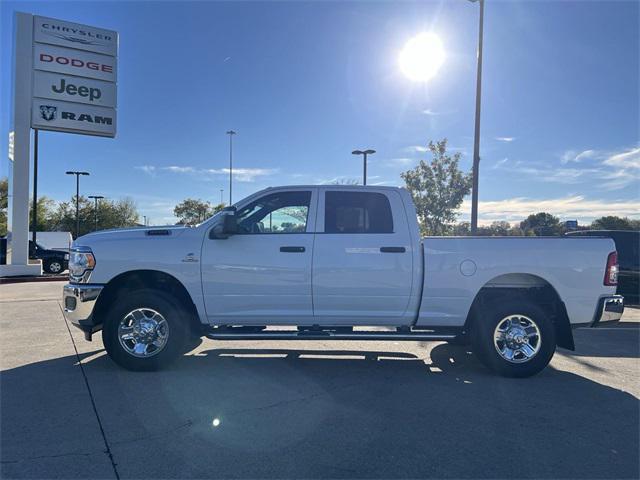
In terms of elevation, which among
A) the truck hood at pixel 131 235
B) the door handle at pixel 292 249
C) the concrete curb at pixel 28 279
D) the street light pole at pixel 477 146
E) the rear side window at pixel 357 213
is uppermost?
the street light pole at pixel 477 146

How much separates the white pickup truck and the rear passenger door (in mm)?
11

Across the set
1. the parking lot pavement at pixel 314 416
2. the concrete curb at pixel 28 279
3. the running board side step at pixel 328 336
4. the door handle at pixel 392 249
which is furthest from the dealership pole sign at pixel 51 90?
the door handle at pixel 392 249

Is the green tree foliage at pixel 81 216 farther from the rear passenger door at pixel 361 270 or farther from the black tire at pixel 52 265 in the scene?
the rear passenger door at pixel 361 270

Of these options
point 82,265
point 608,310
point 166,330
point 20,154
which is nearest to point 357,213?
point 166,330

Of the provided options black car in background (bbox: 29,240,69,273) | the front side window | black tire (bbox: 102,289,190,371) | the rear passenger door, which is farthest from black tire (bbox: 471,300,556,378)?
black car in background (bbox: 29,240,69,273)

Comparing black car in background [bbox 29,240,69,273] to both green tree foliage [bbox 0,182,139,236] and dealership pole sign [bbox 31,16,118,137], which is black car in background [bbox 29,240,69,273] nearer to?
dealership pole sign [bbox 31,16,118,137]

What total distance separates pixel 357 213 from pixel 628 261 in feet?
32.3

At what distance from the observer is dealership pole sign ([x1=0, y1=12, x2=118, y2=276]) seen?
15797 millimetres

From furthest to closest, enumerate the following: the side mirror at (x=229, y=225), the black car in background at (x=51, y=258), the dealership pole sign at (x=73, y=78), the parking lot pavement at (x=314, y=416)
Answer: the black car in background at (x=51, y=258) < the dealership pole sign at (x=73, y=78) < the side mirror at (x=229, y=225) < the parking lot pavement at (x=314, y=416)

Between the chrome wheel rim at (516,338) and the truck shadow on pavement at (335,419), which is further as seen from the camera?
the chrome wheel rim at (516,338)

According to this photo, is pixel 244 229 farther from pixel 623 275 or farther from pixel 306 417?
pixel 623 275

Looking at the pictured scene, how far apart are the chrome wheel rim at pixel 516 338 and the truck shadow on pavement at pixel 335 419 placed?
29 centimetres

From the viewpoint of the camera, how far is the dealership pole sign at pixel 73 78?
16.0m

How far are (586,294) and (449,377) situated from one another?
5.93 feet
